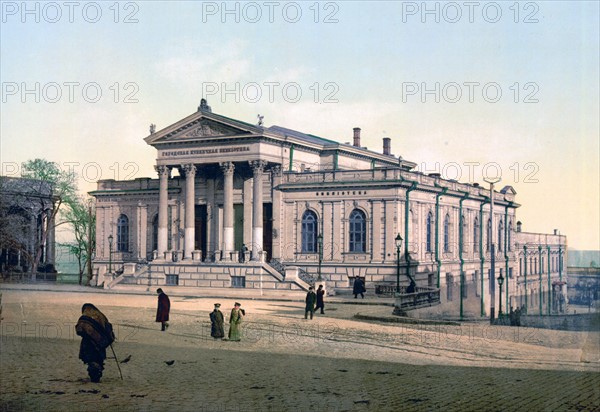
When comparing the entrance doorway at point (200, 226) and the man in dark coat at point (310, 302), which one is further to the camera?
the entrance doorway at point (200, 226)

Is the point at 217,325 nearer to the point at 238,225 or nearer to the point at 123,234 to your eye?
the point at 238,225

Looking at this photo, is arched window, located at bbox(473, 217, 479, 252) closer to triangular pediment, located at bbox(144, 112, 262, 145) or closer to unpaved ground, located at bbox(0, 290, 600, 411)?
triangular pediment, located at bbox(144, 112, 262, 145)

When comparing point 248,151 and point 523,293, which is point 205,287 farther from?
point 523,293

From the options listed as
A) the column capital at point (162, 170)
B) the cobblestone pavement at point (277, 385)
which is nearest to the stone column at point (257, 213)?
the column capital at point (162, 170)

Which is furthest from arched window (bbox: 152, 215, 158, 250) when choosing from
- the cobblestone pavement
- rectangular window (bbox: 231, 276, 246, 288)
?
the cobblestone pavement

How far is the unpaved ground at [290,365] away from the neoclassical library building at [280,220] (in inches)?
471

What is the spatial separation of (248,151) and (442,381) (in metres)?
26.4

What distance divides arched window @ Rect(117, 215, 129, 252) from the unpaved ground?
18.3m

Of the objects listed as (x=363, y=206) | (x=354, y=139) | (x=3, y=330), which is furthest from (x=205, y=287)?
(x=354, y=139)

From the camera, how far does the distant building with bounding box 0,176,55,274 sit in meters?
27.7

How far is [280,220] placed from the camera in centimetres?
4459

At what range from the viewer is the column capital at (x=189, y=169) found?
44.0 meters

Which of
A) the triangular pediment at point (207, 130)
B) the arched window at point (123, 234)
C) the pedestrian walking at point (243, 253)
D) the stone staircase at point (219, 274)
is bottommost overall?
the stone staircase at point (219, 274)

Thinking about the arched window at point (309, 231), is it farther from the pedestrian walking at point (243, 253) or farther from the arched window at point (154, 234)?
the arched window at point (154, 234)
